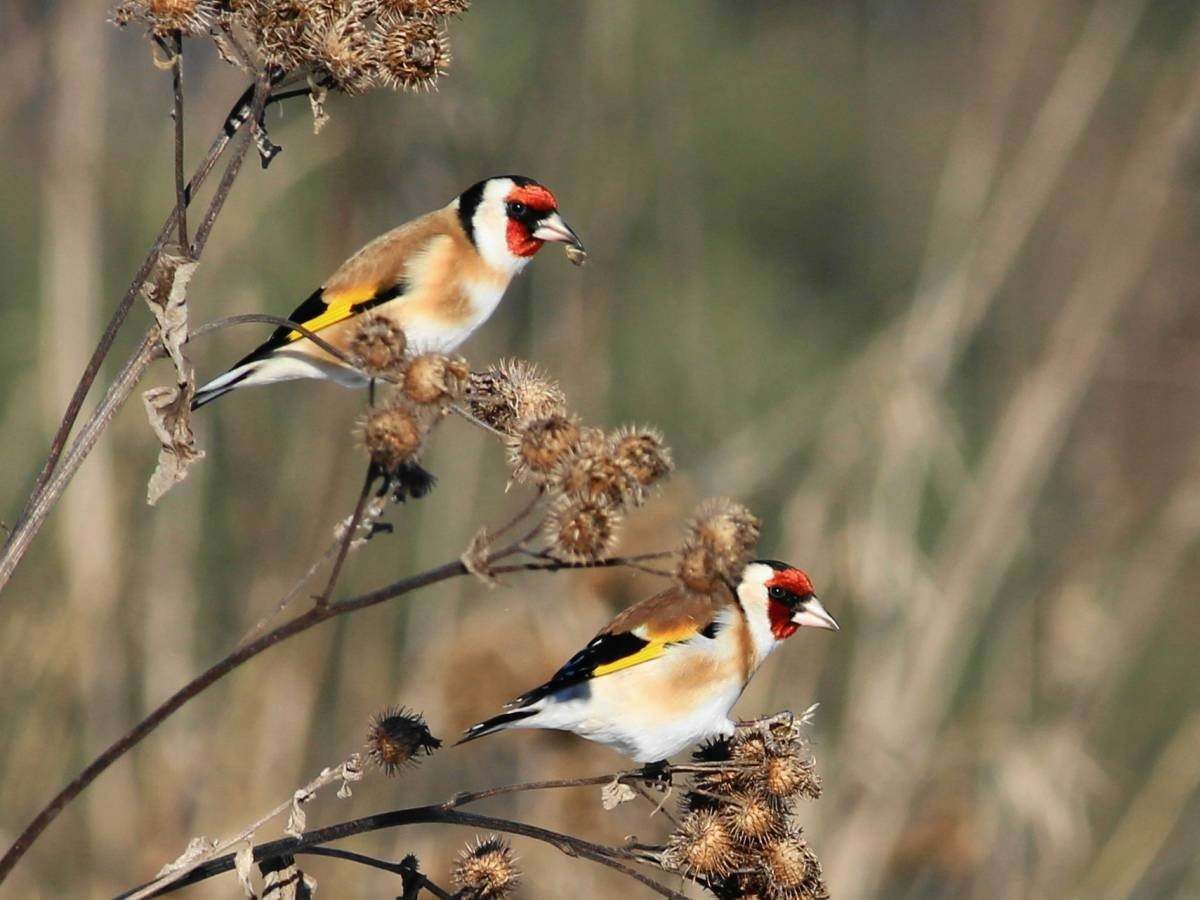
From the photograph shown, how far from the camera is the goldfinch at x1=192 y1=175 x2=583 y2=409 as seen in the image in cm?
338

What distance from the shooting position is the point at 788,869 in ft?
7.39

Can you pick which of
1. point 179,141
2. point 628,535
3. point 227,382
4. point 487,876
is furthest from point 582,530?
point 628,535

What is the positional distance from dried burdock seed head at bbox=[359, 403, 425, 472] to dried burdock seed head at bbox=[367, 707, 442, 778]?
448 millimetres

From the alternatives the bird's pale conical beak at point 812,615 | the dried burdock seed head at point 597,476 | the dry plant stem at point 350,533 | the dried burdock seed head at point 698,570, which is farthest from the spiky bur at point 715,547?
the bird's pale conical beak at point 812,615

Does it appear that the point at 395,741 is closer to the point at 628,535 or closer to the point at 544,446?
the point at 544,446

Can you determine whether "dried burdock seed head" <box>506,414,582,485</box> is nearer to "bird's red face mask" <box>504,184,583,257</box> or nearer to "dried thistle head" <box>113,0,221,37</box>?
"dried thistle head" <box>113,0,221,37</box>

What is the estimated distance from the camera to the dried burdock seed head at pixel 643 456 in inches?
81.0

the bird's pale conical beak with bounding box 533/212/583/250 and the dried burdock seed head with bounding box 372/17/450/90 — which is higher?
the bird's pale conical beak with bounding box 533/212/583/250

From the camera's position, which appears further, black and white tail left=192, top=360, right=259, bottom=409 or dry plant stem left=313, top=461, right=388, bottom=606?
black and white tail left=192, top=360, right=259, bottom=409

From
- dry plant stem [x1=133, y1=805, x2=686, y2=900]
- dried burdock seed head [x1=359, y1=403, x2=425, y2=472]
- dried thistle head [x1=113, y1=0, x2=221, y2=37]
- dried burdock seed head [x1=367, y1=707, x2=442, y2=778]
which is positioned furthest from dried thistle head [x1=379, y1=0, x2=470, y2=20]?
dry plant stem [x1=133, y1=805, x2=686, y2=900]

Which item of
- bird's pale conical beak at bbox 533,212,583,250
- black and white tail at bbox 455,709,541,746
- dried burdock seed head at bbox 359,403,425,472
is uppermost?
bird's pale conical beak at bbox 533,212,583,250

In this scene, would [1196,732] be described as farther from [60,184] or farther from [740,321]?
[740,321]

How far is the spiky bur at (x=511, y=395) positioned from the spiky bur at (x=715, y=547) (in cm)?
33

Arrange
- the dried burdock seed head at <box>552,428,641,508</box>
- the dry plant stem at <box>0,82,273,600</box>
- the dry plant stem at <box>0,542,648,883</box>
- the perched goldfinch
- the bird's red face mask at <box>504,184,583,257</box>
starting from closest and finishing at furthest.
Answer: the dry plant stem at <box>0,542,648,883</box>, the dry plant stem at <box>0,82,273,600</box>, the dried burdock seed head at <box>552,428,641,508</box>, the perched goldfinch, the bird's red face mask at <box>504,184,583,257</box>
